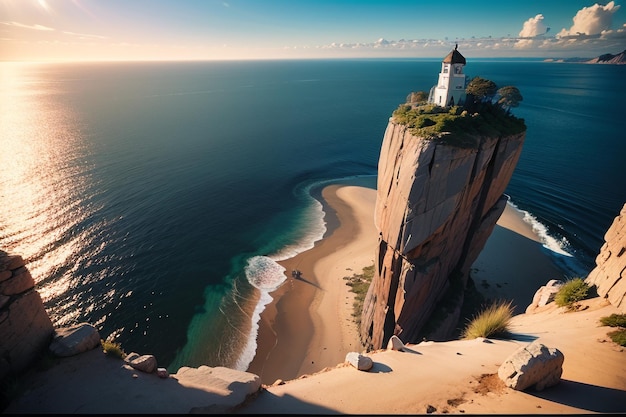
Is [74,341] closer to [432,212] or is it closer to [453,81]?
[432,212]

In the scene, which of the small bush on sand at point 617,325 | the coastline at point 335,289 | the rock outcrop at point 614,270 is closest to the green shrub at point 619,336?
the small bush on sand at point 617,325

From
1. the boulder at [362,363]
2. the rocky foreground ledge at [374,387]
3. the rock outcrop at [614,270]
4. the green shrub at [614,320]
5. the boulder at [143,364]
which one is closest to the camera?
the rocky foreground ledge at [374,387]

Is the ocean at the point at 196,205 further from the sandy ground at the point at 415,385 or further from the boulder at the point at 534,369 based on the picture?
the boulder at the point at 534,369

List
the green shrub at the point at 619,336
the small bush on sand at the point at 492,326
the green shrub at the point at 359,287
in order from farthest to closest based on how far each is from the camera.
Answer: the green shrub at the point at 359,287 → the small bush on sand at the point at 492,326 → the green shrub at the point at 619,336

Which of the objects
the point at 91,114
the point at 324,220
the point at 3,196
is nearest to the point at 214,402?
the point at 324,220

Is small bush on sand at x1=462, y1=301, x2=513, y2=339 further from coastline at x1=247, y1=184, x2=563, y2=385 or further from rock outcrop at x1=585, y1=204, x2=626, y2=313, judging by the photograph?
coastline at x1=247, y1=184, x2=563, y2=385

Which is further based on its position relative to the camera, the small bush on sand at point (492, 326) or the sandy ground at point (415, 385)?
the small bush on sand at point (492, 326)
